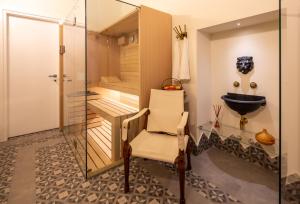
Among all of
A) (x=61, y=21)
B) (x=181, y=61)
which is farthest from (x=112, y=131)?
(x=61, y=21)

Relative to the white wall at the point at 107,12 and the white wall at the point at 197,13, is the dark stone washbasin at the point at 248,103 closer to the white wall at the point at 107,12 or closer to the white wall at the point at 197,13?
the white wall at the point at 197,13

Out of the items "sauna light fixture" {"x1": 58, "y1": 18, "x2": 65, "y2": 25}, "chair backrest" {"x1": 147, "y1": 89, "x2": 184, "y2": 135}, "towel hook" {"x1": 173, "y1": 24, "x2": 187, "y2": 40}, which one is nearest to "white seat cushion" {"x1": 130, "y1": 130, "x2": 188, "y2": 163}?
"chair backrest" {"x1": 147, "y1": 89, "x2": 184, "y2": 135}

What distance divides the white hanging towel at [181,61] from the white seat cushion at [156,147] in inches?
33.8

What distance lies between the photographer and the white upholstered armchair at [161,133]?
1.55 metres

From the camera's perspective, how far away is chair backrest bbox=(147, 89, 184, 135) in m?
2.03

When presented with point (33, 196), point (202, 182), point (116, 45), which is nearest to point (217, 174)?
point (202, 182)

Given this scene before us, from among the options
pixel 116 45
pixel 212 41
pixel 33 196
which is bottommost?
pixel 33 196

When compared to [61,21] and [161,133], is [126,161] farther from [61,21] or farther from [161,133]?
[61,21]

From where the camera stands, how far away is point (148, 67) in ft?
7.50

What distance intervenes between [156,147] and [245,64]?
149 centimetres

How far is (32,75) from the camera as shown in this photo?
3.09 metres

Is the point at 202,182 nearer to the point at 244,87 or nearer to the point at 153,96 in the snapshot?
the point at 153,96

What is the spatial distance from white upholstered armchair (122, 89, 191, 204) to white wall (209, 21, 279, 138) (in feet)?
1.76

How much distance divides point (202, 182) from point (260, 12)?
1777 mm
